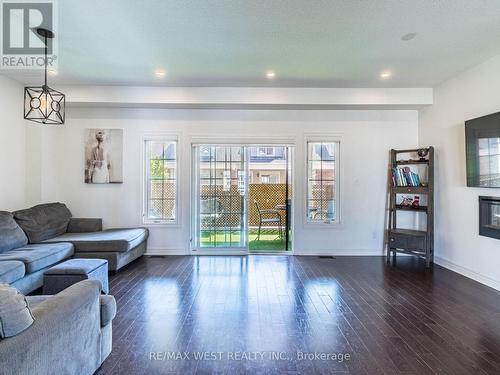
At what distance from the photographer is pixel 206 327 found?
268 cm

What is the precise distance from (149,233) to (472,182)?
5135 mm

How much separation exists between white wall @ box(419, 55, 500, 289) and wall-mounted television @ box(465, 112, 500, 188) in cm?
15

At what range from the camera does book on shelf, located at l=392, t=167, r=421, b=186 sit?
196 inches

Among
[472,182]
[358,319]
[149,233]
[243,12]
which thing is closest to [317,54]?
[243,12]

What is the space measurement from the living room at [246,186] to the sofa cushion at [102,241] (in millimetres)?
30

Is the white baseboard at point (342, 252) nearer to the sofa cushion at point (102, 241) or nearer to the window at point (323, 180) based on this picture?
the window at point (323, 180)

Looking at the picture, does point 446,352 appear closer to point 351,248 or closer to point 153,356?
point 153,356

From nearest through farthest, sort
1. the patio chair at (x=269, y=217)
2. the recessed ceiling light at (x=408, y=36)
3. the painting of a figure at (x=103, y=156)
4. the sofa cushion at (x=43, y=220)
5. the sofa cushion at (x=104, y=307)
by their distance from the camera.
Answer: the sofa cushion at (x=104, y=307)
the recessed ceiling light at (x=408, y=36)
the sofa cushion at (x=43, y=220)
the painting of a figure at (x=103, y=156)
the patio chair at (x=269, y=217)

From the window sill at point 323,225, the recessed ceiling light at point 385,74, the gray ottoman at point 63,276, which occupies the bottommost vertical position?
the gray ottoman at point 63,276

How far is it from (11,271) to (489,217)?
221 inches

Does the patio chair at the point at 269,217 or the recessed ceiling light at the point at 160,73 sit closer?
the recessed ceiling light at the point at 160,73

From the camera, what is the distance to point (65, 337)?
5.39ft

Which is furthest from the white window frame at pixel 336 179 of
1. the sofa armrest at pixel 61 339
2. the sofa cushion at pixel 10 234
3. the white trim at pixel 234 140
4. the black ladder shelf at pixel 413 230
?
the sofa cushion at pixel 10 234

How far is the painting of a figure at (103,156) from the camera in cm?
527
